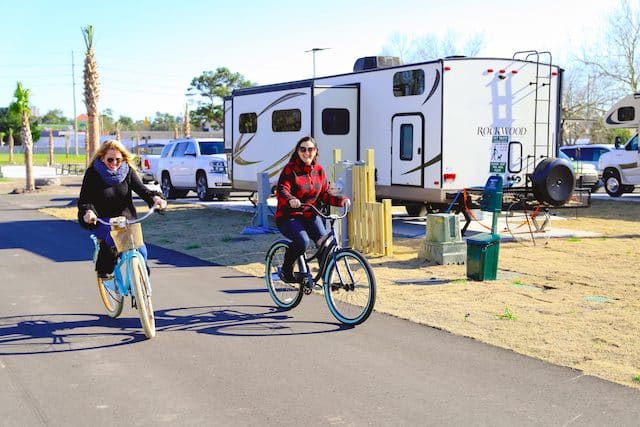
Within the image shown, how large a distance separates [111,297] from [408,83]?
323 inches

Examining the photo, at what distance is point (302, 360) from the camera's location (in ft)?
20.1

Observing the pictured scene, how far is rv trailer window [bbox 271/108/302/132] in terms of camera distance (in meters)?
15.8

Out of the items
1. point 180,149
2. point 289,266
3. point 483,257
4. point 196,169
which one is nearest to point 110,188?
point 289,266

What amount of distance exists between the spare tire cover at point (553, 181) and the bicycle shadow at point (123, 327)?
20.7 feet

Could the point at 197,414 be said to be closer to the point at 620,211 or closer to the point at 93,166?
the point at 93,166

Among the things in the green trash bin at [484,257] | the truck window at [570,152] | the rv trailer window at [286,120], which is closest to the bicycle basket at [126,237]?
the green trash bin at [484,257]

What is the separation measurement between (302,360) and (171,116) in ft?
453

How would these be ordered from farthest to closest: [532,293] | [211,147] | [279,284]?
[211,147], [532,293], [279,284]

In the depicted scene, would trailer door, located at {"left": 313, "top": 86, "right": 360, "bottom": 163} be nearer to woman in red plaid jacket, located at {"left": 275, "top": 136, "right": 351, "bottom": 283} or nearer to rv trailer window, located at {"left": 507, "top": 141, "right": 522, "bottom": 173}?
rv trailer window, located at {"left": 507, "top": 141, "right": 522, "bottom": 173}

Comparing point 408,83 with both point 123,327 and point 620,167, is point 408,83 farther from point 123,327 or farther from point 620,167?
point 620,167

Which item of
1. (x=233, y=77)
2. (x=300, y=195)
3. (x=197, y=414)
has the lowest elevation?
(x=197, y=414)

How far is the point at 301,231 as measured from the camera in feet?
24.6

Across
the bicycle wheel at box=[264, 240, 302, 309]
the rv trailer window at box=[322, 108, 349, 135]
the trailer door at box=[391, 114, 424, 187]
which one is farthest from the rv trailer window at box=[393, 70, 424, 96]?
the bicycle wheel at box=[264, 240, 302, 309]

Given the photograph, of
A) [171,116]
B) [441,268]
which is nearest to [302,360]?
[441,268]
